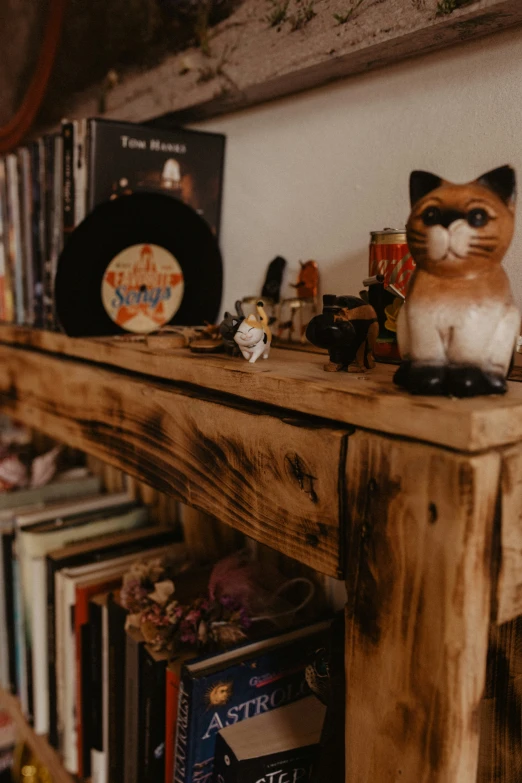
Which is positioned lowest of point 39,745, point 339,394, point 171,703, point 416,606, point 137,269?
point 39,745

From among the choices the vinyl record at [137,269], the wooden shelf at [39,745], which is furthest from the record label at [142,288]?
the wooden shelf at [39,745]

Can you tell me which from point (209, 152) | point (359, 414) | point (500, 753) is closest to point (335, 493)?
A: point (359, 414)

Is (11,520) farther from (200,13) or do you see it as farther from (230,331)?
(200,13)

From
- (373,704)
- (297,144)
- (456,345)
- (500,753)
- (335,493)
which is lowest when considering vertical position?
(500,753)

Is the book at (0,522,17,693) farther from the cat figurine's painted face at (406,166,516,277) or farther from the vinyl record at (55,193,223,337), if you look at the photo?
the cat figurine's painted face at (406,166,516,277)

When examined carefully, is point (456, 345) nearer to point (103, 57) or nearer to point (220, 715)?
point (220, 715)

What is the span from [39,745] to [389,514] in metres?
0.97

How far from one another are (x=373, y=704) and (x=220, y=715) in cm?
26

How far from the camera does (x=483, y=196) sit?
449 mm

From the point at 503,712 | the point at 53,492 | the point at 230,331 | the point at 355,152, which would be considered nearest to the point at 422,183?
the point at 230,331

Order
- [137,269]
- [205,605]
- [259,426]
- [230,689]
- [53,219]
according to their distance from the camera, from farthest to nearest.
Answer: [53,219] < [137,269] < [205,605] < [230,689] < [259,426]

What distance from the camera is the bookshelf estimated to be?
41 cm

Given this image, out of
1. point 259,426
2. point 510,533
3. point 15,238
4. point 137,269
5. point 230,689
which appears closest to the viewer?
point 510,533

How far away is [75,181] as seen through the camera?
990 mm
